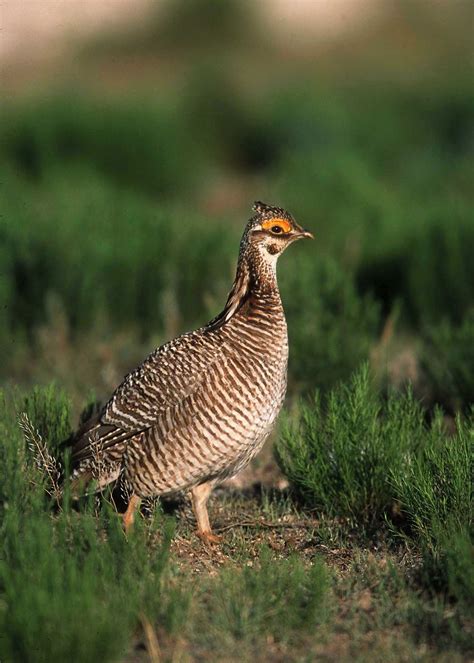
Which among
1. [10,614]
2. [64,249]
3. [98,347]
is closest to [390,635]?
[10,614]

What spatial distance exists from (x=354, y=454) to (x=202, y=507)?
2.46ft

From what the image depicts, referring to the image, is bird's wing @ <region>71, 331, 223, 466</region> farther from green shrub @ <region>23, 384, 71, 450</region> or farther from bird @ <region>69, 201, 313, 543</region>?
green shrub @ <region>23, 384, 71, 450</region>

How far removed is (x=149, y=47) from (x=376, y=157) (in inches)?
470

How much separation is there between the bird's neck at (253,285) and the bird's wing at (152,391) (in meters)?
0.24

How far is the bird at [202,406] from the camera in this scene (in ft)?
15.4

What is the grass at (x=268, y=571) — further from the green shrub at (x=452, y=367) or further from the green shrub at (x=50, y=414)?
the green shrub at (x=452, y=367)

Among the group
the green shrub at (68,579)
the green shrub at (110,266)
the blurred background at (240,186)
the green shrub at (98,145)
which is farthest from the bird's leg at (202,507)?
the green shrub at (98,145)

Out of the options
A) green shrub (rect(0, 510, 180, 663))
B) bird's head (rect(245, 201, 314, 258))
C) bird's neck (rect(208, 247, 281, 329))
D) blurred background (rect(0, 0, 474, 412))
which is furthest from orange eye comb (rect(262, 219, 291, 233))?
blurred background (rect(0, 0, 474, 412))

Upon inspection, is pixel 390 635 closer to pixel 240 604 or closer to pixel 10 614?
pixel 240 604

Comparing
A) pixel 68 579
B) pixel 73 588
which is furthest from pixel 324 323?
pixel 73 588

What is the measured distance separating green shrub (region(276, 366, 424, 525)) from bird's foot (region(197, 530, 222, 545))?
487 millimetres

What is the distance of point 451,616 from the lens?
397 cm

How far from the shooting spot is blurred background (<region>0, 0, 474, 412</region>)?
785cm

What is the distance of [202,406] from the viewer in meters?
4.70
